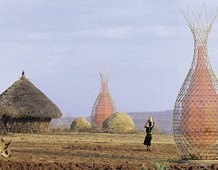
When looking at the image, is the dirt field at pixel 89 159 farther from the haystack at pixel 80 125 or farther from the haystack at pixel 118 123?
the haystack at pixel 80 125

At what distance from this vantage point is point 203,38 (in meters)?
16.6

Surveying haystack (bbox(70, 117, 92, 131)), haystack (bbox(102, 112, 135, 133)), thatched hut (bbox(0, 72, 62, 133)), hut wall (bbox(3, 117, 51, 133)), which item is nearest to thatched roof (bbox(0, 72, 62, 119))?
thatched hut (bbox(0, 72, 62, 133))

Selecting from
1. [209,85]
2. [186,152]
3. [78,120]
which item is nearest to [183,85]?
[209,85]

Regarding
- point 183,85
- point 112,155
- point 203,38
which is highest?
point 203,38

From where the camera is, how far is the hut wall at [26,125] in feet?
119

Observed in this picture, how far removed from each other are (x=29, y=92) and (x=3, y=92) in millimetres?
1470

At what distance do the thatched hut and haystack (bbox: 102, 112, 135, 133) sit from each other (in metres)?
3.04

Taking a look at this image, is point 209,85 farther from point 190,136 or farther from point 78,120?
point 78,120

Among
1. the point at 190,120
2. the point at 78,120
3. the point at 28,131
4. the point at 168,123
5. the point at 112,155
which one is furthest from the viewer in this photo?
the point at 168,123

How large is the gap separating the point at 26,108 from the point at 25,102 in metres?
0.74

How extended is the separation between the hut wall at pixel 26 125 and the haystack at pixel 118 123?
413 centimetres

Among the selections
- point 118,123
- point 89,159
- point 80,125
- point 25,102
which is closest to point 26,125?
point 25,102

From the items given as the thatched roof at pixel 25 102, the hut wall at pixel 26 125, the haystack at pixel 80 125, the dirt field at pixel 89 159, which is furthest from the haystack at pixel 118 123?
the dirt field at pixel 89 159

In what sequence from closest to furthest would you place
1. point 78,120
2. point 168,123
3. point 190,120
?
1. point 190,120
2. point 78,120
3. point 168,123
